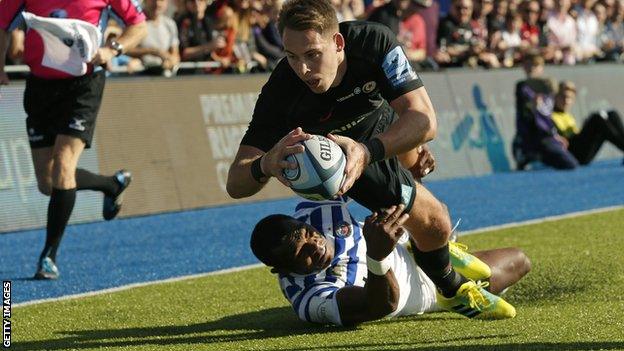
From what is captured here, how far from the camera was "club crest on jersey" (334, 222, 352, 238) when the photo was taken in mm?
7195

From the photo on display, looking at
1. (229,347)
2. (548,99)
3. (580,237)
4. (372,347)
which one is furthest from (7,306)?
(548,99)

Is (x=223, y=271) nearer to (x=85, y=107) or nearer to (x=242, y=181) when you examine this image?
(x=85, y=107)

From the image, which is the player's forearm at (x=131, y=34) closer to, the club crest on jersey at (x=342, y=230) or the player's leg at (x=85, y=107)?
the player's leg at (x=85, y=107)

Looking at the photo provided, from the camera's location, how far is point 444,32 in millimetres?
20234

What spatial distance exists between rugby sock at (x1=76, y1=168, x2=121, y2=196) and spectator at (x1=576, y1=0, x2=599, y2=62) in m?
14.0

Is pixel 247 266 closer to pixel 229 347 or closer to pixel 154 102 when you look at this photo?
Result: pixel 229 347

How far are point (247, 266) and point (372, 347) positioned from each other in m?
3.77

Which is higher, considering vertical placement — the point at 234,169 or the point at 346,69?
the point at 346,69

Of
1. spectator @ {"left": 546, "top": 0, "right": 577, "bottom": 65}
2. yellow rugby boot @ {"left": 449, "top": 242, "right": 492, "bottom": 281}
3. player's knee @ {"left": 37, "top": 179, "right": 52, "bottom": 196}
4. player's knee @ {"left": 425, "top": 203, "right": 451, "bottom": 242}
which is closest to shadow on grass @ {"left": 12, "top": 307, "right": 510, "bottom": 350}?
player's knee @ {"left": 425, "top": 203, "right": 451, "bottom": 242}

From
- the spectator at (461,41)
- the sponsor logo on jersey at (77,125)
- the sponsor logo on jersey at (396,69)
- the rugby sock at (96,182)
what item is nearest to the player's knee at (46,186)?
the sponsor logo on jersey at (77,125)

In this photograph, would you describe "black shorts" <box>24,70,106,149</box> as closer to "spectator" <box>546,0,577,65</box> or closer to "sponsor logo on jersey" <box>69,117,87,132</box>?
"sponsor logo on jersey" <box>69,117,87,132</box>

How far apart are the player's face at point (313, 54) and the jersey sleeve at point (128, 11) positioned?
376 cm

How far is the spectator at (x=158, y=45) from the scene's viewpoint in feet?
49.6

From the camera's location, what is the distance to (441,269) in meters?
7.18
